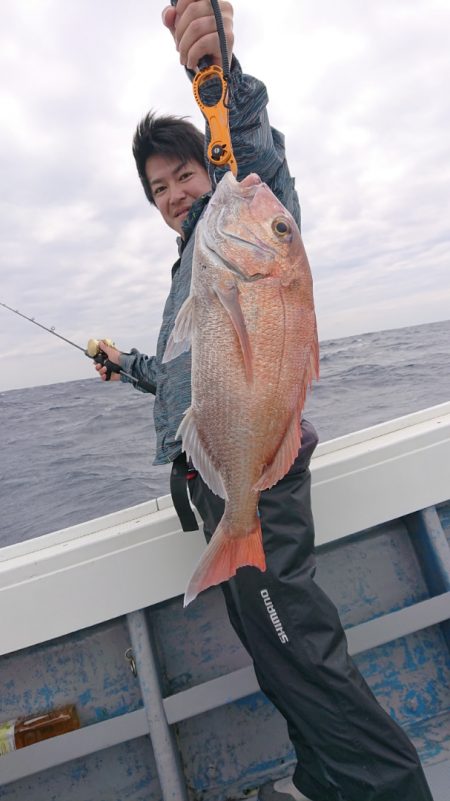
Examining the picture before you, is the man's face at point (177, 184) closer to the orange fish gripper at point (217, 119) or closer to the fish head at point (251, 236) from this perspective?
the orange fish gripper at point (217, 119)

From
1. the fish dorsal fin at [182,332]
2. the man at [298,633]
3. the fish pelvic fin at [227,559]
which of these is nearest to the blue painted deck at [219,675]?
the man at [298,633]

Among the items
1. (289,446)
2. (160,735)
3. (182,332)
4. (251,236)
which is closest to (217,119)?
(251,236)

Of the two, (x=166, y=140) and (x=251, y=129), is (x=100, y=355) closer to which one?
(x=166, y=140)

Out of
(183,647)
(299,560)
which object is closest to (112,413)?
(183,647)

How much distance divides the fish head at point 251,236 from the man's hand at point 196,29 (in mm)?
443

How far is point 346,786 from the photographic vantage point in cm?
158

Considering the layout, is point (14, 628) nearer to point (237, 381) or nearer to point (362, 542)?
point (237, 381)

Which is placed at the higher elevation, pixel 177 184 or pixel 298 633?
pixel 177 184

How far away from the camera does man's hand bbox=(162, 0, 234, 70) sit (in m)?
1.50

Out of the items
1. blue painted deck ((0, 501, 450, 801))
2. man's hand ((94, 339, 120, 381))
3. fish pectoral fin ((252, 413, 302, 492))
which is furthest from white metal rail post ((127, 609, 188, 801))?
man's hand ((94, 339, 120, 381))

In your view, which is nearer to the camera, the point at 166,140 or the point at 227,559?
the point at 227,559

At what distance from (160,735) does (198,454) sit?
4.46 ft

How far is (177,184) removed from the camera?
2.54m

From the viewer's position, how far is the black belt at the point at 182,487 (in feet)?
6.10
